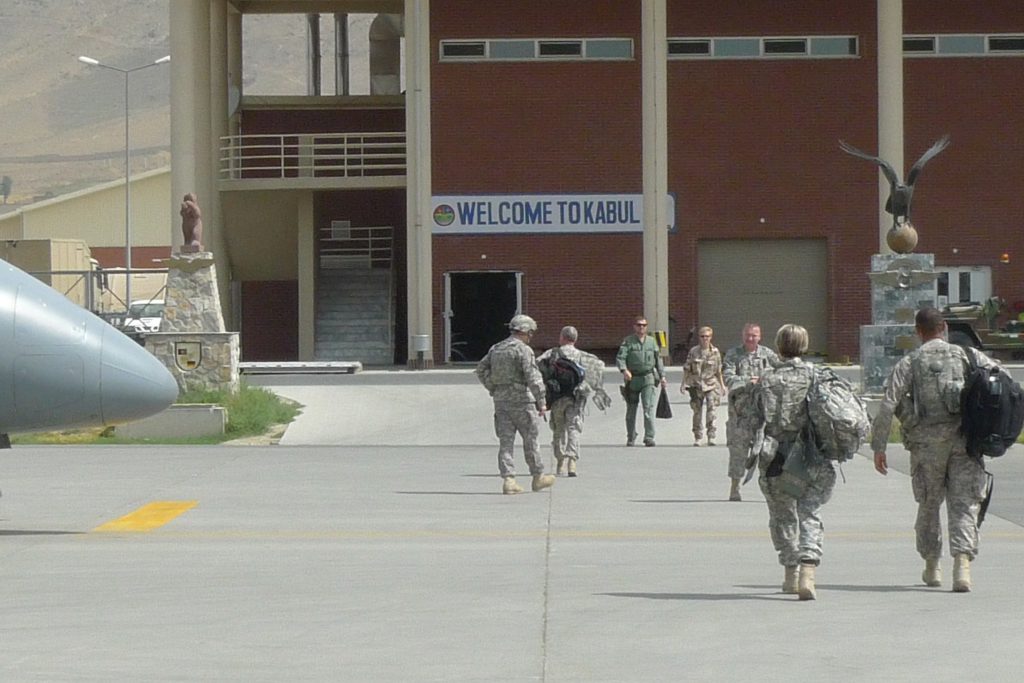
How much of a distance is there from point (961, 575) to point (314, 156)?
3414 centimetres

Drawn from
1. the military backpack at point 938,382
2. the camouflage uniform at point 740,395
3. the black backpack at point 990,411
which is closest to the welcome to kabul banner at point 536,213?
the camouflage uniform at point 740,395

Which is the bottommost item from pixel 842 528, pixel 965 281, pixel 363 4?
pixel 842 528

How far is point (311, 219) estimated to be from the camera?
4634 cm

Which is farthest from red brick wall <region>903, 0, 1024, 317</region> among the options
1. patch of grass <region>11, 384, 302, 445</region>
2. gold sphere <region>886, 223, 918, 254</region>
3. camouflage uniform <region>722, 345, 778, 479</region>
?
camouflage uniform <region>722, 345, 778, 479</region>

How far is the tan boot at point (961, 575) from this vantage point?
38.0ft

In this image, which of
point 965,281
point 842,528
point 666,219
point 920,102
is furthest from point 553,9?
point 842,528

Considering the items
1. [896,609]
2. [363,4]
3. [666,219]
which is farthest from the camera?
[363,4]

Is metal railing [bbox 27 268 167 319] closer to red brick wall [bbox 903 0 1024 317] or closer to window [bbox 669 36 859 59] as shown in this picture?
window [bbox 669 36 859 59]

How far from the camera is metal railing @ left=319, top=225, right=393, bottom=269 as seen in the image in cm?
4919

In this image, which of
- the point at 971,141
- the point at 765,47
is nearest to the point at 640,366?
the point at 765,47

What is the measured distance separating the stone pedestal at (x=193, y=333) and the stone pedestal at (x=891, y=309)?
962 centimetres

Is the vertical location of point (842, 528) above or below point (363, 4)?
below

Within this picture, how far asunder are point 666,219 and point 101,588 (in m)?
33.0

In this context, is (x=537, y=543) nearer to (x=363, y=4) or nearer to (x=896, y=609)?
(x=896, y=609)
